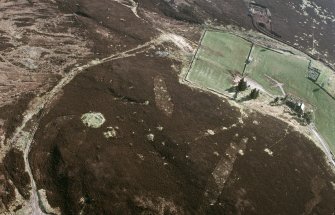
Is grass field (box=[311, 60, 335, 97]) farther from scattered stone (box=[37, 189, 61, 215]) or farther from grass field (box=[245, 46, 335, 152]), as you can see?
scattered stone (box=[37, 189, 61, 215])

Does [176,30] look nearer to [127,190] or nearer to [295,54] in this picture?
[295,54]

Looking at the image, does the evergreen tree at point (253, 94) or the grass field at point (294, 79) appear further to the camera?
the grass field at point (294, 79)

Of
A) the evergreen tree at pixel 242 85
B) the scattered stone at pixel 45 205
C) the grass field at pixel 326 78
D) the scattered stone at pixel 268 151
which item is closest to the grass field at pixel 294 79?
the grass field at pixel 326 78

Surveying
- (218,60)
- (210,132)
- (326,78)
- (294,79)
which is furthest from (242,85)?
(326,78)

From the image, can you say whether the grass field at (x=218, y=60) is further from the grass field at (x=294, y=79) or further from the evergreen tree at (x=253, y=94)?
the evergreen tree at (x=253, y=94)

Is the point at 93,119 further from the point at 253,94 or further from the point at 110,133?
the point at 253,94

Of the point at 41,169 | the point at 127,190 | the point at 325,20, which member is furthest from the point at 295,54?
the point at 41,169

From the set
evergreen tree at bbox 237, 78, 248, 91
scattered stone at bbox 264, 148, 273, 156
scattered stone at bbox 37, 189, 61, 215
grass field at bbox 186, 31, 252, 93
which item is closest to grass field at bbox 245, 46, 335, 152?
grass field at bbox 186, 31, 252, 93

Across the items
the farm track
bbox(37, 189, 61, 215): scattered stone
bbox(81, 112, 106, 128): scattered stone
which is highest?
bbox(81, 112, 106, 128): scattered stone

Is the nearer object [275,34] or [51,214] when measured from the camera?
[51,214]
